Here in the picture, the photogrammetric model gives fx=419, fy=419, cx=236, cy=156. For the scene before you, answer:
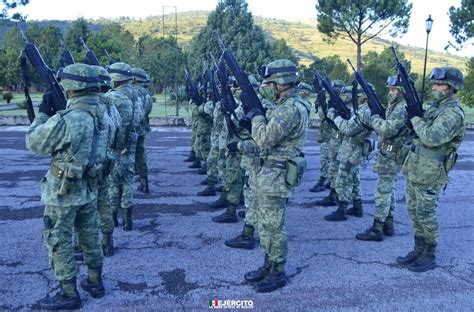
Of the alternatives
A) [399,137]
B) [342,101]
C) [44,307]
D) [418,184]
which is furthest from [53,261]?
[342,101]

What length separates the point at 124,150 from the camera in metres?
5.27

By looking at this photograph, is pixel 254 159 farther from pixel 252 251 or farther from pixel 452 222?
pixel 452 222

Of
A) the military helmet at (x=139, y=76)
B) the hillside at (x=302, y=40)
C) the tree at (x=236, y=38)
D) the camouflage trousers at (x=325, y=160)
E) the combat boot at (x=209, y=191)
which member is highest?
the hillside at (x=302, y=40)

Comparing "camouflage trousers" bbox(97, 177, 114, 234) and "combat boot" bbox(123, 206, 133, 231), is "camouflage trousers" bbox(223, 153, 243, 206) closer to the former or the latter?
"combat boot" bbox(123, 206, 133, 231)

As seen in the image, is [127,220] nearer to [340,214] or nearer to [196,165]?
[340,214]

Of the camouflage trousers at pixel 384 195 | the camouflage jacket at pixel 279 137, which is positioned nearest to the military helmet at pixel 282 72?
the camouflage jacket at pixel 279 137

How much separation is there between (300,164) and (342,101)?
3026mm

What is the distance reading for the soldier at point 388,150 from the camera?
15.8ft

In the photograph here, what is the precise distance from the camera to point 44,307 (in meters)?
3.47

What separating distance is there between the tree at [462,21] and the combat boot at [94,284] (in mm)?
25547

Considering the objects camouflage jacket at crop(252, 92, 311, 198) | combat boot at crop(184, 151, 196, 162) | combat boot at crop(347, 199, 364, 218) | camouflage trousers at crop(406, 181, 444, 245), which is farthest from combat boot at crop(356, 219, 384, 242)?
combat boot at crop(184, 151, 196, 162)

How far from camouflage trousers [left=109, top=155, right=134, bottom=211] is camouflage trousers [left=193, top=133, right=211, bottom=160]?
11.3 ft

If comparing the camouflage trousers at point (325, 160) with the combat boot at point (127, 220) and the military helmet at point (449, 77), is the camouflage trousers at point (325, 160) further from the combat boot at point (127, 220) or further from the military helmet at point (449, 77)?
the combat boot at point (127, 220)

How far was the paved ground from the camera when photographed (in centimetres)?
371
